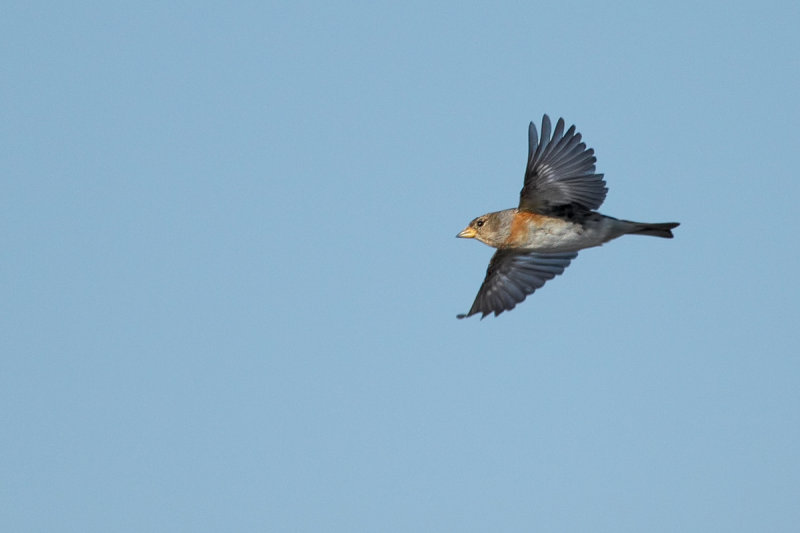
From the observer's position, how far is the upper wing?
44.5 feet

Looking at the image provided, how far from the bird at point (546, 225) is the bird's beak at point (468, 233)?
44 mm

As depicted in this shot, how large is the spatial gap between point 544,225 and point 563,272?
4.30 feet

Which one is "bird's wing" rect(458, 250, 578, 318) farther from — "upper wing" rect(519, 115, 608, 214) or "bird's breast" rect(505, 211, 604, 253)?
"upper wing" rect(519, 115, 608, 214)

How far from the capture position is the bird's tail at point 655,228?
12.4 meters

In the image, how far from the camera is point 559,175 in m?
13.6

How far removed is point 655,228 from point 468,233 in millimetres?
3223

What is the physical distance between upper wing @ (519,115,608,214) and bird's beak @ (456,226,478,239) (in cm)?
121

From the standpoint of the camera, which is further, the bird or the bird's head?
the bird's head

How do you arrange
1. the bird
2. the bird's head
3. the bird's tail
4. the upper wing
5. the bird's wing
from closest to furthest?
the bird's tail < the bird < the upper wing < the bird's head < the bird's wing

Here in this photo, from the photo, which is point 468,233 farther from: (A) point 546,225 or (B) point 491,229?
(A) point 546,225

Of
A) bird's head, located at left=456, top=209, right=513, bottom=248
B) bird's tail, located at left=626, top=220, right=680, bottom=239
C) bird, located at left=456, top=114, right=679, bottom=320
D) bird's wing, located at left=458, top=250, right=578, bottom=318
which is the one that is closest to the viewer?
bird's tail, located at left=626, top=220, right=680, bottom=239

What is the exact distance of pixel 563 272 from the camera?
1451 cm

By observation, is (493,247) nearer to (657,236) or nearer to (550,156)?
(550,156)

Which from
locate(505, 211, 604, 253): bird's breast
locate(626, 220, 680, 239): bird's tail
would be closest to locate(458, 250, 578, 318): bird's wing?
locate(505, 211, 604, 253): bird's breast
